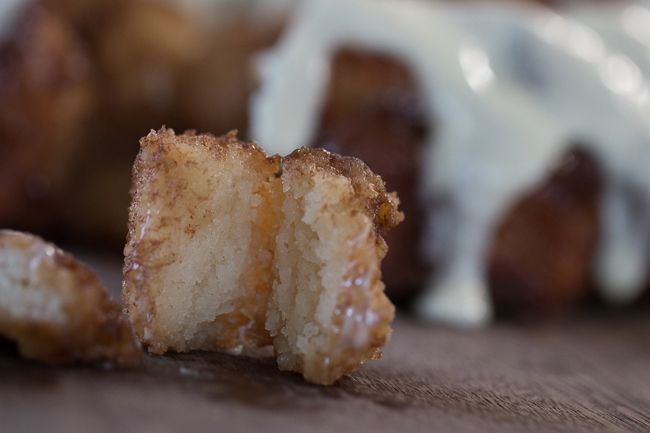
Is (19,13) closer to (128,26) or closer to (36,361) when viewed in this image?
(128,26)

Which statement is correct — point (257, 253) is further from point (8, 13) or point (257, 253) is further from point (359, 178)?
point (8, 13)

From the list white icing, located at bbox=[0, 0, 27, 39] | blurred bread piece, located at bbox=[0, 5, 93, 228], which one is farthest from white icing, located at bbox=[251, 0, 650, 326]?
white icing, located at bbox=[0, 0, 27, 39]

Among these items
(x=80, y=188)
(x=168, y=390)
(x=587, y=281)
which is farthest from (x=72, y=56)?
(x=168, y=390)

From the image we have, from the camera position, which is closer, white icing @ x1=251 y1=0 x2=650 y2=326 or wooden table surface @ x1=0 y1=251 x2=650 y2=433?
wooden table surface @ x1=0 y1=251 x2=650 y2=433

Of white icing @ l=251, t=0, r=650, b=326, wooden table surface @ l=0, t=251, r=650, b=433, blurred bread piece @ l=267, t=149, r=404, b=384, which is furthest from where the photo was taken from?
white icing @ l=251, t=0, r=650, b=326

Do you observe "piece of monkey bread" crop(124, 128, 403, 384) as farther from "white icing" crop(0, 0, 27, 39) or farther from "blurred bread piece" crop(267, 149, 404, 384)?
"white icing" crop(0, 0, 27, 39)

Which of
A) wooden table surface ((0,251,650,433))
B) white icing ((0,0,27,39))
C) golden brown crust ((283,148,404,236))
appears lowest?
wooden table surface ((0,251,650,433))

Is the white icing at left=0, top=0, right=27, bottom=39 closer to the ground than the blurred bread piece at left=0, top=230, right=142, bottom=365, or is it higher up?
higher up
